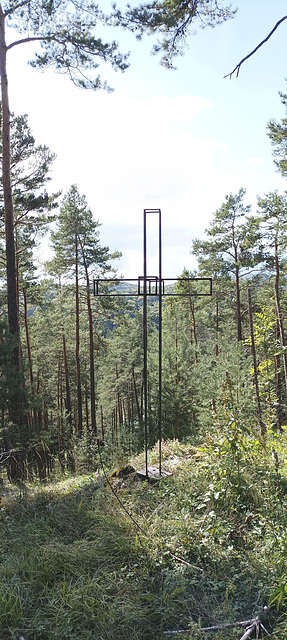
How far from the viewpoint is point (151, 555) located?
287 cm

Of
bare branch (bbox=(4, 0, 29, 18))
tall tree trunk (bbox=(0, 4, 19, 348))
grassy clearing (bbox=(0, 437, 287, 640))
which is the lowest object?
grassy clearing (bbox=(0, 437, 287, 640))

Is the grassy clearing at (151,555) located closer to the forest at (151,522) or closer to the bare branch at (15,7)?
the forest at (151,522)

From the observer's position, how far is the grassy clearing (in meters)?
2.32

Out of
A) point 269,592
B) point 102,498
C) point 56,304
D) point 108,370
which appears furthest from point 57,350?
point 269,592

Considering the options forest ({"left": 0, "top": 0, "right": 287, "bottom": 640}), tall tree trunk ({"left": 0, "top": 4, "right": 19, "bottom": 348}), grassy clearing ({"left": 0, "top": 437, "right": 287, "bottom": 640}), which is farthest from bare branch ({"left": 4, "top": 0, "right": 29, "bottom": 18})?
grassy clearing ({"left": 0, "top": 437, "right": 287, "bottom": 640})

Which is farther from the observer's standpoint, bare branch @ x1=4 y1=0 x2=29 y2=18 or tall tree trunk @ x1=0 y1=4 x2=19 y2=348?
tall tree trunk @ x1=0 y1=4 x2=19 y2=348

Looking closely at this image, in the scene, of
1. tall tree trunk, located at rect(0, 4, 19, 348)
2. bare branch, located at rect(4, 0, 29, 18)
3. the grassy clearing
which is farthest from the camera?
tall tree trunk, located at rect(0, 4, 19, 348)

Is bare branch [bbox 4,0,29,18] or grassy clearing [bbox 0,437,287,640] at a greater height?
bare branch [bbox 4,0,29,18]

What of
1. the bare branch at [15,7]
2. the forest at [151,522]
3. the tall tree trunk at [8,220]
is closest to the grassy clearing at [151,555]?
the forest at [151,522]

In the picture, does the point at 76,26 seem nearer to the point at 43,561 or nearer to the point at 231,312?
the point at 43,561

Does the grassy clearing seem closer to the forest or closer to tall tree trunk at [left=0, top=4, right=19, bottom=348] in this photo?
the forest

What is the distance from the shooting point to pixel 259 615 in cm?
228

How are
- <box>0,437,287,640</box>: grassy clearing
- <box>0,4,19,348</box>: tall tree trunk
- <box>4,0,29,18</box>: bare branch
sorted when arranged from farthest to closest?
<box>0,4,19,348</box>: tall tree trunk < <box>4,0,29,18</box>: bare branch < <box>0,437,287,640</box>: grassy clearing

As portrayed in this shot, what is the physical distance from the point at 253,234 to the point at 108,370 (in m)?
16.9
